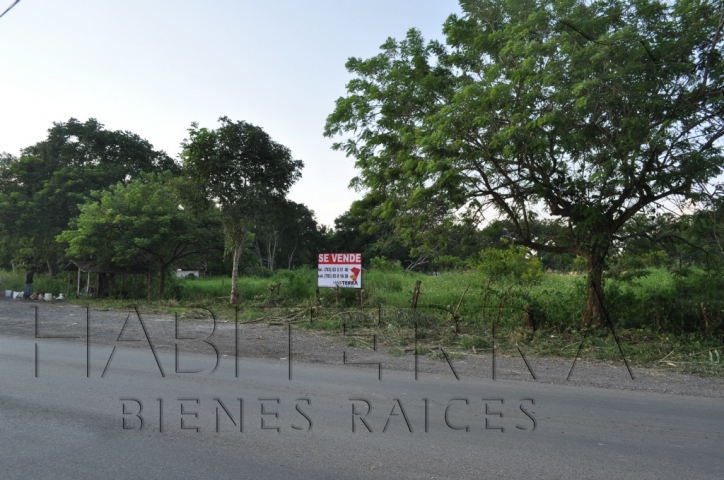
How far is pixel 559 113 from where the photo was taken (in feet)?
33.9

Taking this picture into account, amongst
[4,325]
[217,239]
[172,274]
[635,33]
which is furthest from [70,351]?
[172,274]

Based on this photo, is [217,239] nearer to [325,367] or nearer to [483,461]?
[325,367]

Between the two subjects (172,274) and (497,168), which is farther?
(172,274)

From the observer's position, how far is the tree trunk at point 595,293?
13383mm

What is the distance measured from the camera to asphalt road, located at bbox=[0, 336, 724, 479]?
462 centimetres

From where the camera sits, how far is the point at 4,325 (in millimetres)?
15570

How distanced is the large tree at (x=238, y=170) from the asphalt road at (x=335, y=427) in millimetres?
14014

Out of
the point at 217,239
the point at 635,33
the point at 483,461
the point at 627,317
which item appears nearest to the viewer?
the point at 483,461

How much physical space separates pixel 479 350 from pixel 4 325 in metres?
13.2

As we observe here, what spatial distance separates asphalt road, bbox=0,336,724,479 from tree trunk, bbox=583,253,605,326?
5750 mm

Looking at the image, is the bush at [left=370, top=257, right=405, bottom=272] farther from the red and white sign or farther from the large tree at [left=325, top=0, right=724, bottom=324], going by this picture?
the large tree at [left=325, top=0, right=724, bottom=324]
